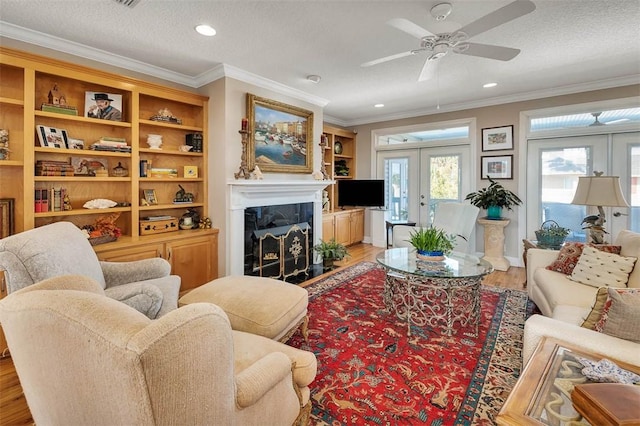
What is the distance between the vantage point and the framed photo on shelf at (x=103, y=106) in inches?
119

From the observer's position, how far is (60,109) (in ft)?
9.14

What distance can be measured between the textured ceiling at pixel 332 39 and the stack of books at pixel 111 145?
0.84 meters

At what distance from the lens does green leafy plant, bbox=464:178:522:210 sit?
4527 mm

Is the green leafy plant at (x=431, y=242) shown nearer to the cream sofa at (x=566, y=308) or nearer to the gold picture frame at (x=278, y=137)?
the cream sofa at (x=566, y=308)

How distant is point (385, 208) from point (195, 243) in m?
3.91

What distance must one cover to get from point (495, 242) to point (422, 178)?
1735 millimetres

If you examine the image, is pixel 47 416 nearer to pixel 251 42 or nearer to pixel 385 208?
pixel 251 42

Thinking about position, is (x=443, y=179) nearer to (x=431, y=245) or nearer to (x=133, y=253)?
(x=431, y=245)

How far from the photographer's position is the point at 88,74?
286cm

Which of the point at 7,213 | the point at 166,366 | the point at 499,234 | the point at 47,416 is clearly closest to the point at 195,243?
the point at 7,213

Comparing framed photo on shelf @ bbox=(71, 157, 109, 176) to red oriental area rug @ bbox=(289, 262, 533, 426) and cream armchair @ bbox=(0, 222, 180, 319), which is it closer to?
cream armchair @ bbox=(0, 222, 180, 319)

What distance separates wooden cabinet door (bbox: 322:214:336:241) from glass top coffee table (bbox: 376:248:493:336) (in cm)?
230

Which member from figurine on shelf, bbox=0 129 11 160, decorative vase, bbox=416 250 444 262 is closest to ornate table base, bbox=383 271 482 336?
decorative vase, bbox=416 250 444 262

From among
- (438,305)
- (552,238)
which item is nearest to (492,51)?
(438,305)
